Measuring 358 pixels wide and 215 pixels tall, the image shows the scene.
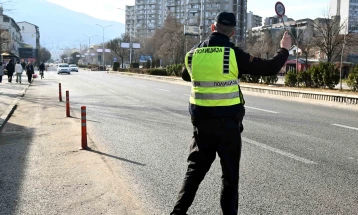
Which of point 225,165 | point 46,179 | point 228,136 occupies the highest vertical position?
point 228,136

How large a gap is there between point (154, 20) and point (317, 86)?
149m

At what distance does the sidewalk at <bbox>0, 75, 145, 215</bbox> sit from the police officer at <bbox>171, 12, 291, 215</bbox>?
3.97ft

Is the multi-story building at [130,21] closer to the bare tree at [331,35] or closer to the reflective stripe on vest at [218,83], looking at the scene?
the bare tree at [331,35]

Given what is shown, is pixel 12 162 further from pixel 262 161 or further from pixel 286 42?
pixel 286 42

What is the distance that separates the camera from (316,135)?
28.8 feet

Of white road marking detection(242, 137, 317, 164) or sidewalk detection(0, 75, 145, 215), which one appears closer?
sidewalk detection(0, 75, 145, 215)

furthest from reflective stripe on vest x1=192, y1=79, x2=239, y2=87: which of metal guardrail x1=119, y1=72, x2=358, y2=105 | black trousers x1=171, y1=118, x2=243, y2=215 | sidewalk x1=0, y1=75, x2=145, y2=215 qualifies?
metal guardrail x1=119, y1=72, x2=358, y2=105

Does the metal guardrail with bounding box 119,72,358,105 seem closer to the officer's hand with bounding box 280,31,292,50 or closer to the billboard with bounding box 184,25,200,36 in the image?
the officer's hand with bounding box 280,31,292,50

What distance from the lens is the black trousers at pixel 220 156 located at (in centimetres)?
335

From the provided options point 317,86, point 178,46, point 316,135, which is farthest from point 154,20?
point 316,135

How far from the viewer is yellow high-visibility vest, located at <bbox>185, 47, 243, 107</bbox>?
3316 mm

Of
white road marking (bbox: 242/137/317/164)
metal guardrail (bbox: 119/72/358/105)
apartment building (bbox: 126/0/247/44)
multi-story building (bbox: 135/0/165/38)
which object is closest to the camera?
white road marking (bbox: 242/137/317/164)

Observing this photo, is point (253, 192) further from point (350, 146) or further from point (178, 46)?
point (178, 46)

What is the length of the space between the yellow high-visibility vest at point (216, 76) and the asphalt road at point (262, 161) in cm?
142
